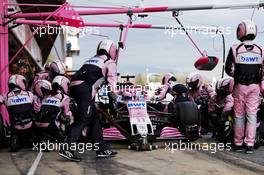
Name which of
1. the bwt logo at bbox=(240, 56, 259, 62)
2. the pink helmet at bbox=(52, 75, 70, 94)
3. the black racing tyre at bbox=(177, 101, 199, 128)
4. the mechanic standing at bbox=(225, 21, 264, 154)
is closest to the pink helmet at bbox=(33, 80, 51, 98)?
the pink helmet at bbox=(52, 75, 70, 94)

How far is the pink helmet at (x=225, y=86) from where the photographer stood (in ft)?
29.9

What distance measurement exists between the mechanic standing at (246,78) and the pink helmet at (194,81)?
2.48 metres

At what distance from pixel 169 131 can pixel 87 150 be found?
152 cm

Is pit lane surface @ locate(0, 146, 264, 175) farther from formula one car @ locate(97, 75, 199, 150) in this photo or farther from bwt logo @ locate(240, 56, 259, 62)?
bwt logo @ locate(240, 56, 259, 62)

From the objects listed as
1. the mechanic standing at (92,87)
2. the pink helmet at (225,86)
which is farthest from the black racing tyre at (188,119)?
the mechanic standing at (92,87)

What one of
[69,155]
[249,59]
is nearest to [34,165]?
[69,155]

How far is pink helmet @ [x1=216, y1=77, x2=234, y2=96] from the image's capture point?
9.10m

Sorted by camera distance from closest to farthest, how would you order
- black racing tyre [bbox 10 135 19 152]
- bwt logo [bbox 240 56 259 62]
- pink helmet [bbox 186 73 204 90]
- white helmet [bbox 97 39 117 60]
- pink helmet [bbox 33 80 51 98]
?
white helmet [bbox 97 39 117 60], black racing tyre [bbox 10 135 19 152], bwt logo [bbox 240 56 259 62], pink helmet [bbox 33 80 51 98], pink helmet [bbox 186 73 204 90]

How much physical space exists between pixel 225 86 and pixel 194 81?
4.65 ft

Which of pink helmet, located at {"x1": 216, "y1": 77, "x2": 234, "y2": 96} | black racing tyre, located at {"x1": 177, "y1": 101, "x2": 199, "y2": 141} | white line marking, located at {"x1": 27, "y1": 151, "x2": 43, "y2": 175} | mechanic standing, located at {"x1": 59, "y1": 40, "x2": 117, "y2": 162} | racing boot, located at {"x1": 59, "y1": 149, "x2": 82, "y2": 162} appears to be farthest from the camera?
pink helmet, located at {"x1": 216, "y1": 77, "x2": 234, "y2": 96}

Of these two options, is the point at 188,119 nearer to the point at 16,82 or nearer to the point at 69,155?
the point at 69,155

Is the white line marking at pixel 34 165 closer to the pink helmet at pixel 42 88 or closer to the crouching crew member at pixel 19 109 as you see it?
the crouching crew member at pixel 19 109

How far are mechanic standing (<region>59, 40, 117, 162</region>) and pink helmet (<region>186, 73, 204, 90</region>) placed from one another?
11.7ft

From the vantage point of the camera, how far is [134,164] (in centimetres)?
649
